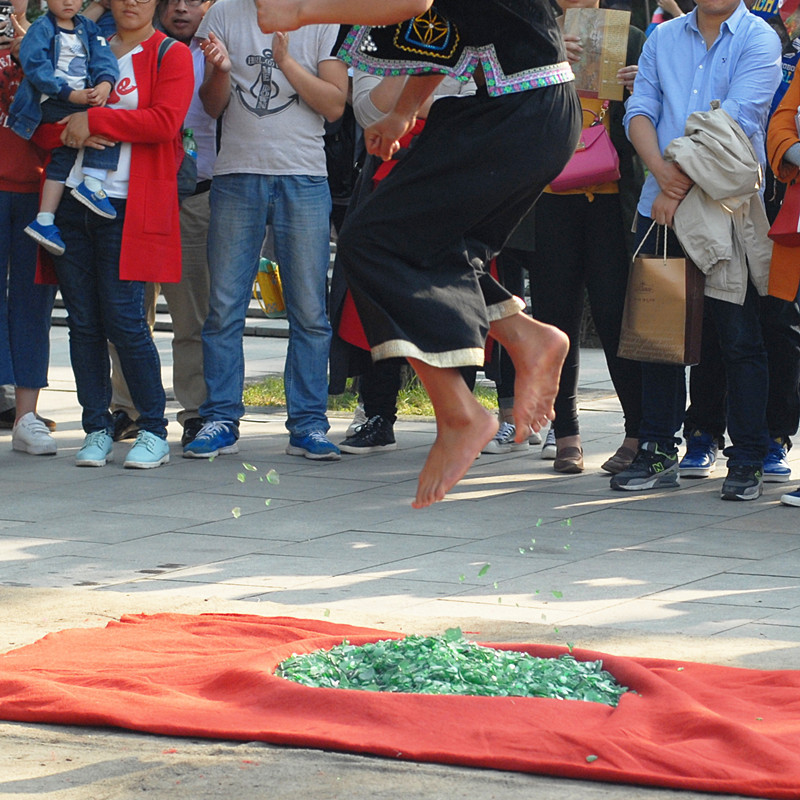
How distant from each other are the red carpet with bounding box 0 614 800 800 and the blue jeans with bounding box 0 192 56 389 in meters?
3.92

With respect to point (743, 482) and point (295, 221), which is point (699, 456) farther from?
point (295, 221)

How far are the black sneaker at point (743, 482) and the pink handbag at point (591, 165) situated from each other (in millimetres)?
1536

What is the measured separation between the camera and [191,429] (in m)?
8.21

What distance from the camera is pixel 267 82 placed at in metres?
7.73

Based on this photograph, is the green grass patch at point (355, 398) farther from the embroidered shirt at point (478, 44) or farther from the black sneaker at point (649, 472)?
the embroidered shirt at point (478, 44)

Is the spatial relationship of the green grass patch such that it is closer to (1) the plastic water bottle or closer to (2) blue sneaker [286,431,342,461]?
(2) blue sneaker [286,431,342,461]

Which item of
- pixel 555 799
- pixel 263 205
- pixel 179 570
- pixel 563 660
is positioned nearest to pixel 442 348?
pixel 563 660

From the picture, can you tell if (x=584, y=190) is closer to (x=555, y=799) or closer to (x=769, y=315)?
(x=769, y=315)

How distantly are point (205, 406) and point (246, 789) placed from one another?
4.84 meters

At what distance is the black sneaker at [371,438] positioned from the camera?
8234 mm

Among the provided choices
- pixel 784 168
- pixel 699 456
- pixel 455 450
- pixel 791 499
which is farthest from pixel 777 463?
pixel 455 450

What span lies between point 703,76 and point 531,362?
2963 mm

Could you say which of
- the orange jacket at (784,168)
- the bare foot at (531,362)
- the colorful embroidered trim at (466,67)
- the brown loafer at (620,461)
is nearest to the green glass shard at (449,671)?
the bare foot at (531,362)

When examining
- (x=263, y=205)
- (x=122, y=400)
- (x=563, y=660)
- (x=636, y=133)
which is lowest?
(x=122, y=400)
